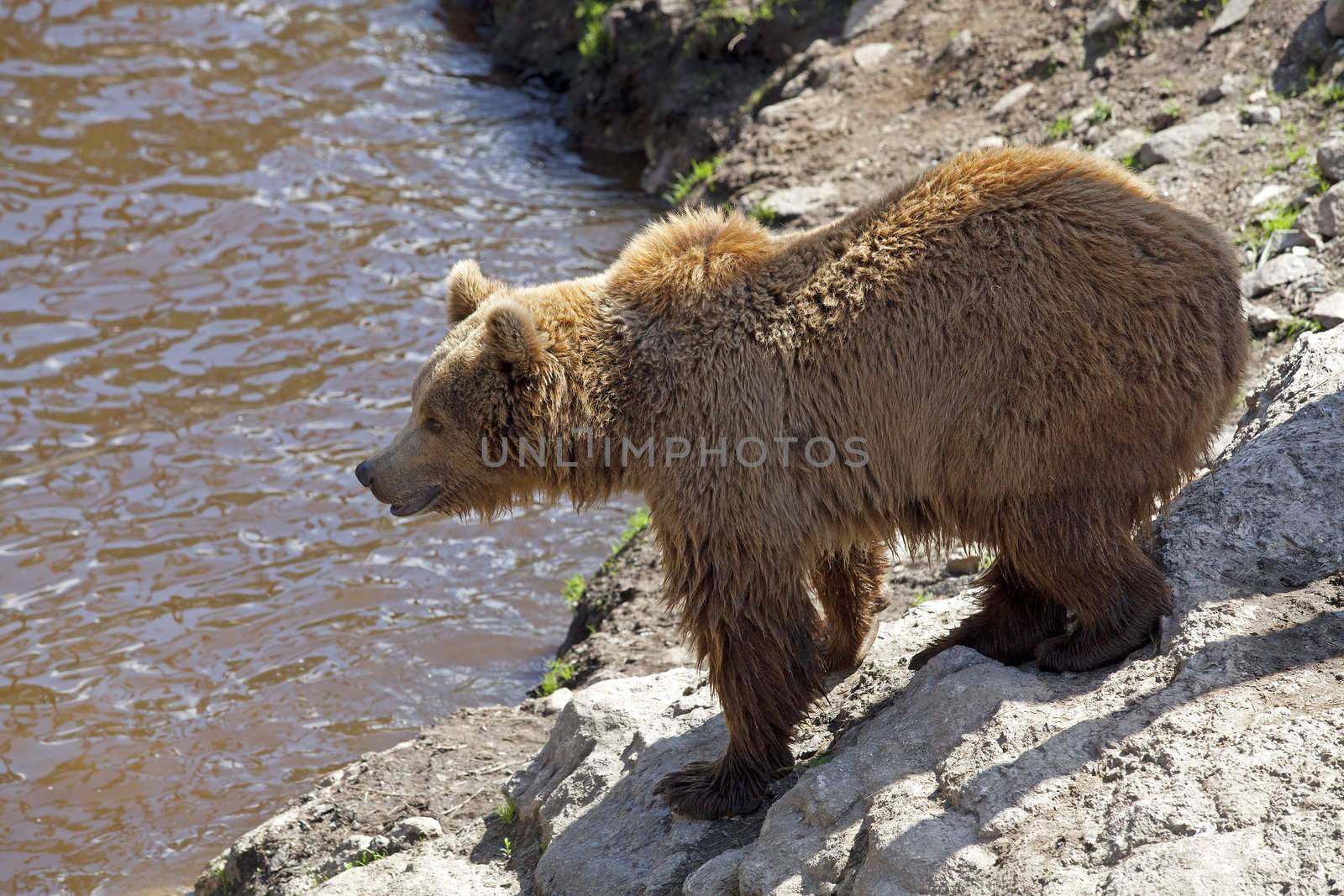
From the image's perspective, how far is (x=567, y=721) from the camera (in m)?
5.92

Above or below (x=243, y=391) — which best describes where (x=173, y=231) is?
above

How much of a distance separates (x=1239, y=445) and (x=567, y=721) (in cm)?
314

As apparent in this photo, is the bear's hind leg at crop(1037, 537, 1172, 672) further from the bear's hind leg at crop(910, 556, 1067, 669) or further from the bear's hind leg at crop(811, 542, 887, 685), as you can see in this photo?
the bear's hind leg at crop(811, 542, 887, 685)

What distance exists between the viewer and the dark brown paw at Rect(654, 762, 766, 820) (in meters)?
5.01

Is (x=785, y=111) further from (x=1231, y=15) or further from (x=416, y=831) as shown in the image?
(x=416, y=831)

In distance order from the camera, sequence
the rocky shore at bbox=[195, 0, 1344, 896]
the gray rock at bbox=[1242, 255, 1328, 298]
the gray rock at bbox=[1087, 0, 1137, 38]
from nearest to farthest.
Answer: the rocky shore at bbox=[195, 0, 1344, 896]
the gray rock at bbox=[1242, 255, 1328, 298]
the gray rock at bbox=[1087, 0, 1137, 38]

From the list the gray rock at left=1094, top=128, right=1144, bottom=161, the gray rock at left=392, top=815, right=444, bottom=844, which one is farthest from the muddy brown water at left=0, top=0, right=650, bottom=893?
the gray rock at left=1094, top=128, right=1144, bottom=161

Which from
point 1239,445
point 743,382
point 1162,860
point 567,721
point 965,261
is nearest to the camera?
point 1162,860

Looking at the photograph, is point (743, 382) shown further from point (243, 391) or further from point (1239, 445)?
point (243, 391)

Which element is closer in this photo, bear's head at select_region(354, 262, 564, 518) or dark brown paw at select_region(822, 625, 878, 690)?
bear's head at select_region(354, 262, 564, 518)

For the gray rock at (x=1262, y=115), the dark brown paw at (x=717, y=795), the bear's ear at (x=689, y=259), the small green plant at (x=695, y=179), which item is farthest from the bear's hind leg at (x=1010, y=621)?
the small green plant at (x=695, y=179)

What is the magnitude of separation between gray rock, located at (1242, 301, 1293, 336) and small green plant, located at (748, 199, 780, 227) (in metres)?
4.42

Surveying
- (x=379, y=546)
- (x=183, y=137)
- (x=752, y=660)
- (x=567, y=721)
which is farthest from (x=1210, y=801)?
(x=183, y=137)

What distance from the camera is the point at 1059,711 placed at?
436cm
